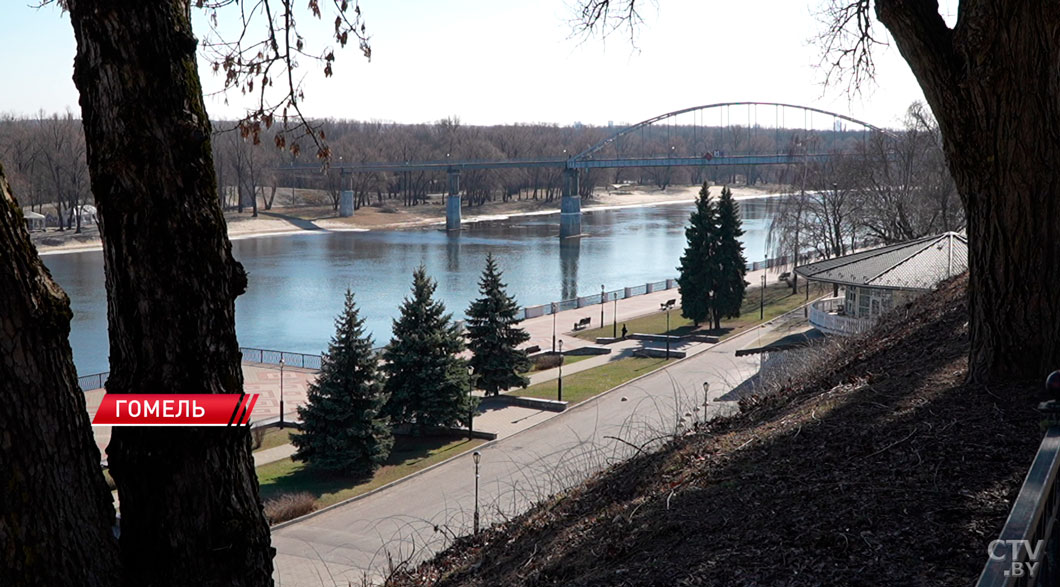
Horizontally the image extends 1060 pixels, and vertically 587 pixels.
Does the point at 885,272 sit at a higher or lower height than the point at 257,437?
higher

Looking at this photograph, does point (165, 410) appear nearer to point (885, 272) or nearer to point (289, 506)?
point (289, 506)

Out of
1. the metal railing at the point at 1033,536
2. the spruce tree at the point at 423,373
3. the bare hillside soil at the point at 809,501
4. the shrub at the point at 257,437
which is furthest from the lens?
the spruce tree at the point at 423,373

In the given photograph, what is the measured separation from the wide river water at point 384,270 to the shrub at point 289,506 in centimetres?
1179

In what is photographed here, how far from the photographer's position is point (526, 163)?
9431 cm

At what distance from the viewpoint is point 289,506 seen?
16391mm

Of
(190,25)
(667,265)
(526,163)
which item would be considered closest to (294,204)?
(526,163)

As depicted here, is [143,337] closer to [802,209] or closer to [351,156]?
[802,209]

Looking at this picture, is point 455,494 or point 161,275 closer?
point 161,275

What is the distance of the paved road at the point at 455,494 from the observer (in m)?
12.2

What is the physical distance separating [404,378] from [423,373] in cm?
65

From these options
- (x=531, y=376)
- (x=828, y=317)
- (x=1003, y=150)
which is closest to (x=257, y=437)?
(x=531, y=376)

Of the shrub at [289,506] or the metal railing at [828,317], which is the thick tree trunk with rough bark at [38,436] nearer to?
the shrub at [289,506]

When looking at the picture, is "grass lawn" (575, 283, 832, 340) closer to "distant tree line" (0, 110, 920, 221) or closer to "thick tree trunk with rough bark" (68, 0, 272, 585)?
"distant tree line" (0, 110, 920, 221)

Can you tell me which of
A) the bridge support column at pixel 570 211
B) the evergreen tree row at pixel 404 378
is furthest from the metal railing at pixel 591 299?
the bridge support column at pixel 570 211
